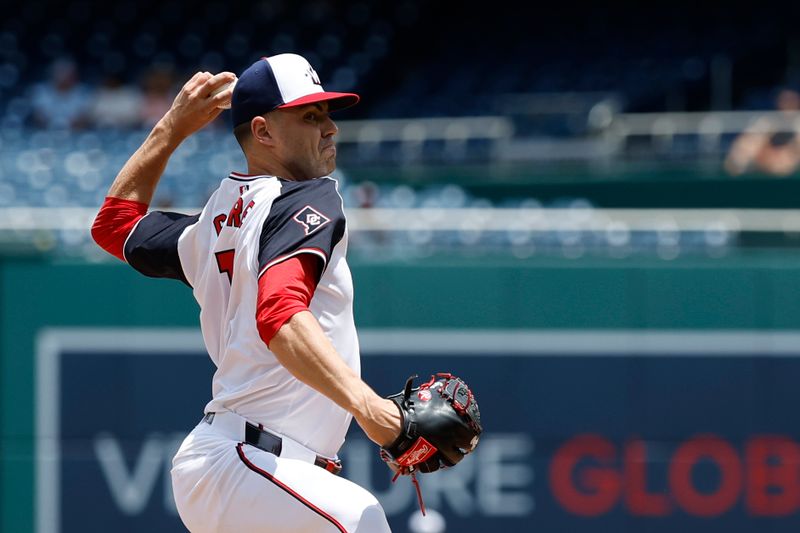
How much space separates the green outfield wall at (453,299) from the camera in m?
6.07

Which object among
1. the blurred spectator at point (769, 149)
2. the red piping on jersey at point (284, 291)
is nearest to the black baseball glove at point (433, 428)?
the red piping on jersey at point (284, 291)

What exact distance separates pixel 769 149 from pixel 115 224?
18.8ft

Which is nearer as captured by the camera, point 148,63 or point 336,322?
point 336,322

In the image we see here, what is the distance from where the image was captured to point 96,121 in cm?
1079

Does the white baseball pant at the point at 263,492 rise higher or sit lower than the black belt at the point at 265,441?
lower

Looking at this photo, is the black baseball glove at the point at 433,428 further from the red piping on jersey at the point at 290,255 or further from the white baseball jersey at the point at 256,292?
the red piping on jersey at the point at 290,255

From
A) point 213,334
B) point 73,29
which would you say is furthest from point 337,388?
point 73,29

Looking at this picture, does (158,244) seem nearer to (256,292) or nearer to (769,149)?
(256,292)

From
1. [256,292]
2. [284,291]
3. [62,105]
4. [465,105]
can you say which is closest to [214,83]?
[256,292]

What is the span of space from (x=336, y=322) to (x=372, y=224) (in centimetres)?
323

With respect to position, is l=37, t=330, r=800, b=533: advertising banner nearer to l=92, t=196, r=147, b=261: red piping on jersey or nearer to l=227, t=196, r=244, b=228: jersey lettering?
l=92, t=196, r=147, b=261: red piping on jersey

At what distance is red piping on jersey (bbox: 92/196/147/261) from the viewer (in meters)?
3.36

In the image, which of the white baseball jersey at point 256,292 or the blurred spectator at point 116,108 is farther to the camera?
the blurred spectator at point 116,108

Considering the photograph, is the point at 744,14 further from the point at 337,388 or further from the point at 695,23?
the point at 337,388
